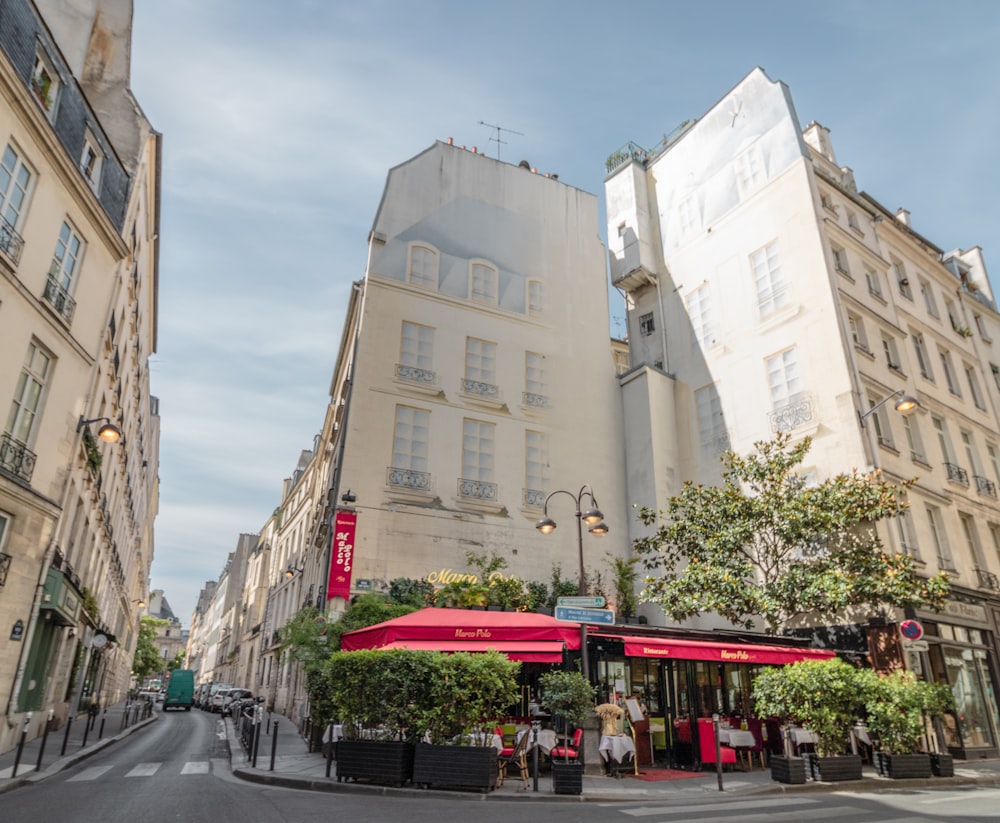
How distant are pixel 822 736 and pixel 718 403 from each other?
502 inches

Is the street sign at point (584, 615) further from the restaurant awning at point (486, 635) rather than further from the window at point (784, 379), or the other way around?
the window at point (784, 379)

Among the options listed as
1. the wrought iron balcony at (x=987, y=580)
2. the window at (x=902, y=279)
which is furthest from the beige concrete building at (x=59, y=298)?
the window at (x=902, y=279)

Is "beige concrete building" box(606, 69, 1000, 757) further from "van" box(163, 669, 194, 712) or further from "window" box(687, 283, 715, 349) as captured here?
"van" box(163, 669, 194, 712)

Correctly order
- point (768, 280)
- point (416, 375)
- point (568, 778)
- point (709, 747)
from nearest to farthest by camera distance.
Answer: point (568, 778), point (709, 747), point (416, 375), point (768, 280)

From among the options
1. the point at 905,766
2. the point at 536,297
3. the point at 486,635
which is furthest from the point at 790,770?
the point at 536,297

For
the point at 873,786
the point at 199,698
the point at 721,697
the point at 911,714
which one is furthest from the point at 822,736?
the point at 199,698

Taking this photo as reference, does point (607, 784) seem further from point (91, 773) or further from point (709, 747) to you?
point (91, 773)

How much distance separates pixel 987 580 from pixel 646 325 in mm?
13965

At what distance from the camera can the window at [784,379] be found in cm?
1944

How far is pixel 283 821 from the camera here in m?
6.73

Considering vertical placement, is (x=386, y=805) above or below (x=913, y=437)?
below

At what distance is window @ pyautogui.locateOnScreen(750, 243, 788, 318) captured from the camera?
20797 millimetres

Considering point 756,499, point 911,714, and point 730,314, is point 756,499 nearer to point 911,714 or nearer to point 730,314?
point 911,714

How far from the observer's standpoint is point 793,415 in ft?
62.7
